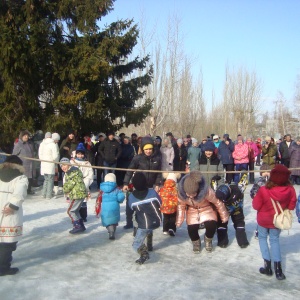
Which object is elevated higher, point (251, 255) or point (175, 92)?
point (175, 92)

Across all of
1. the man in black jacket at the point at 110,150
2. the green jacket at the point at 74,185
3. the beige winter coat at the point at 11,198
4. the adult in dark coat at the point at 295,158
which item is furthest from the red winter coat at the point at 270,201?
the adult in dark coat at the point at 295,158

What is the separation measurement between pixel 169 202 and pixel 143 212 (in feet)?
4.33

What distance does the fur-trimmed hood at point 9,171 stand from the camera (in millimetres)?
5344

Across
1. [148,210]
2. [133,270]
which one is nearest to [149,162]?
[148,210]

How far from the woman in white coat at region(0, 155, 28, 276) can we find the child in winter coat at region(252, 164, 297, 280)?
10.4 ft

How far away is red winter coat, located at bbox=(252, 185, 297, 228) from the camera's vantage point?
5.26 meters

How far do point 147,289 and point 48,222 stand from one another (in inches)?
167

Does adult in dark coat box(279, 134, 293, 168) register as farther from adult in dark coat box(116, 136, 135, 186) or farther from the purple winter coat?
adult in dark coat box(116, 136, 135, 186)

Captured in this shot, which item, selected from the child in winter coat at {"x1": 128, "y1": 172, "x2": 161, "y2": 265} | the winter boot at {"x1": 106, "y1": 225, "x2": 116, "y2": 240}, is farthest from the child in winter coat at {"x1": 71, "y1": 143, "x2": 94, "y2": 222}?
the child in winter coat at {"x1": 128, "y1": 172, "x2": 161, "y2": 265}

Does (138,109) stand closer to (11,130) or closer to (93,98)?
(93,98)

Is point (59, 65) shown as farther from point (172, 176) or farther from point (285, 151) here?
point (285, 151)

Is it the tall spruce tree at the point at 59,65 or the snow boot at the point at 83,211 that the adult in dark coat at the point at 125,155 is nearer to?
the tall spruce tree at the point at 59,65

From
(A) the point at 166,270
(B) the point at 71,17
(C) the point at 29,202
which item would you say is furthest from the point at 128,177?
(B) the point at 71,17

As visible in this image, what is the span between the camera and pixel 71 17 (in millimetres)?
12953
